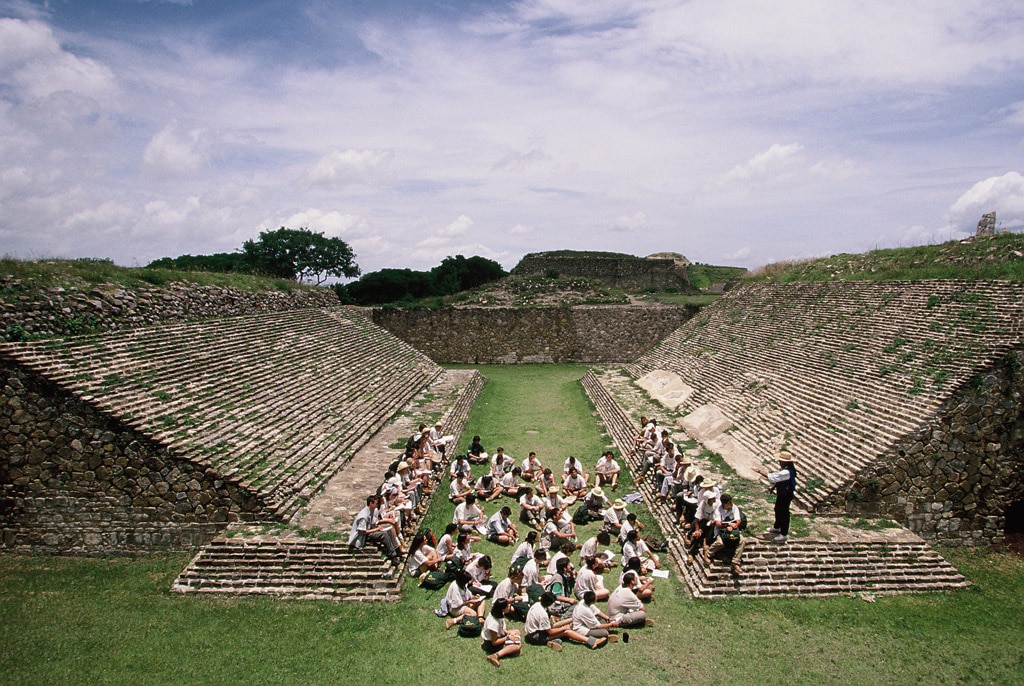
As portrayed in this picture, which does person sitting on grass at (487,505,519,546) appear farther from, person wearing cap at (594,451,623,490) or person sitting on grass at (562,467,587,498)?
person wearing cap at (594,451,623,490)

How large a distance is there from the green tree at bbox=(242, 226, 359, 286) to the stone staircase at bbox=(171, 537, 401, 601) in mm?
25869

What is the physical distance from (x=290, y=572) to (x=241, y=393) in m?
4.48

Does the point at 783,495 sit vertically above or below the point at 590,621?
above

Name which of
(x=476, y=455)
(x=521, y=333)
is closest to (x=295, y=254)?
(x=521, y=333)

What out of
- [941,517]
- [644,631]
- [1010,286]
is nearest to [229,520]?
[644,631]

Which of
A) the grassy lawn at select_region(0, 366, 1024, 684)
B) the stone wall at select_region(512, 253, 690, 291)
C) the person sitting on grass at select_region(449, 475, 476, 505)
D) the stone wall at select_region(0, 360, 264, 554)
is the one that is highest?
the stone wall at select_region(512, 253, 690, 291)

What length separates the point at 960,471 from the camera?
7902mm

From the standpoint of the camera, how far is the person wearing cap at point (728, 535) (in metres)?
6.90

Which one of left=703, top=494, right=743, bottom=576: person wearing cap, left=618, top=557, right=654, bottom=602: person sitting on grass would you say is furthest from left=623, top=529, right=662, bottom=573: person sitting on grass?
left=703, top=494, right=743, bottom=576: person wearing cap

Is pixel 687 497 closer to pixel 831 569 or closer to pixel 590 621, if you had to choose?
pixel 831 569

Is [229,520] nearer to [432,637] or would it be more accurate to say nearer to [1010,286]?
[432,637]

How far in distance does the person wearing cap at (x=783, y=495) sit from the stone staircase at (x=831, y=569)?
164 mm

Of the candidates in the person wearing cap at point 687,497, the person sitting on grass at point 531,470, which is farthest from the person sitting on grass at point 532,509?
the person wearing cap at point 687,497

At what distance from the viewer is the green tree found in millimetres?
31844
